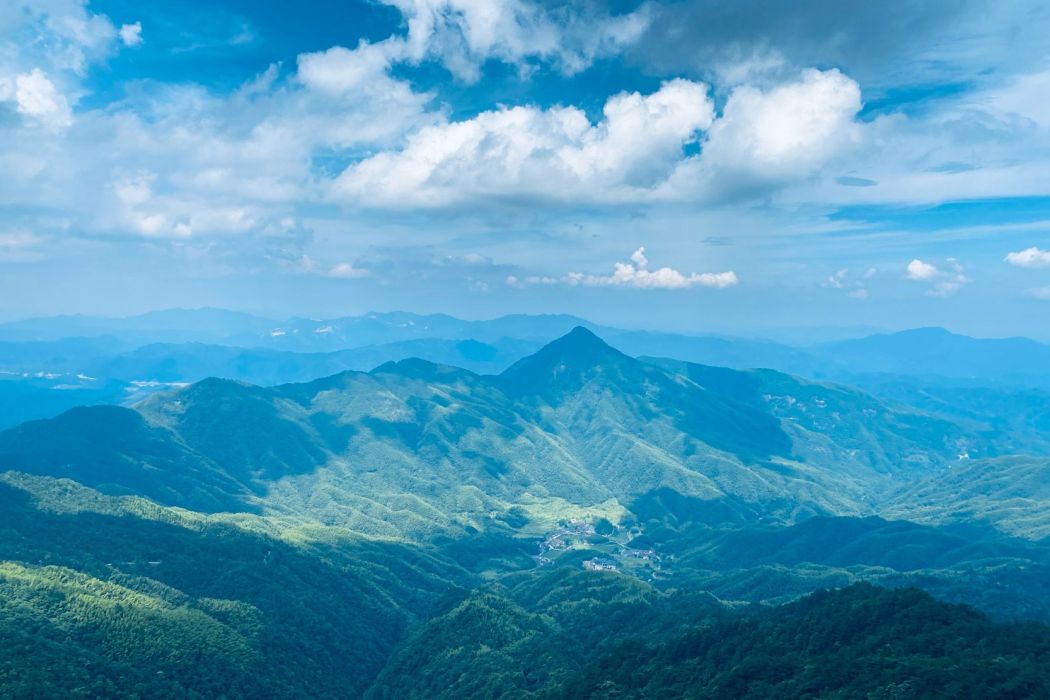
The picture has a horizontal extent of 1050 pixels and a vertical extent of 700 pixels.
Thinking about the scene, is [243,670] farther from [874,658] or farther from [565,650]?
[874,658]

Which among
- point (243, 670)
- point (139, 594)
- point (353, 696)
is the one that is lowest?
point (353, 696)

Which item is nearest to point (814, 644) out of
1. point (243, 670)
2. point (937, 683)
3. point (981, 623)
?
point (981, 623)

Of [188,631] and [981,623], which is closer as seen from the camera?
[981,623]

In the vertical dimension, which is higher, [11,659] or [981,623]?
[981,623]

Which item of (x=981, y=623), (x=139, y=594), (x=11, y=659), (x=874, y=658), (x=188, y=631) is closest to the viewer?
(x=874, y=658)

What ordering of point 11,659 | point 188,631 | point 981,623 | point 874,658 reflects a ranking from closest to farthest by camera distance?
point 874,658, point 981,623, point 11,659, point 188,631

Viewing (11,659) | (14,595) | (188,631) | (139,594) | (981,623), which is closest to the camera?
(981,623)

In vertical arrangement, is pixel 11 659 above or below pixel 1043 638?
below

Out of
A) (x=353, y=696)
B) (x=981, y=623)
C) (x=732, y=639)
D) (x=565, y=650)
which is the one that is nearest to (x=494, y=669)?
(x=565, y=650)

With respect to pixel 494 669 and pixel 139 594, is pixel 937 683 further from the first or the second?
pixel 139 594
